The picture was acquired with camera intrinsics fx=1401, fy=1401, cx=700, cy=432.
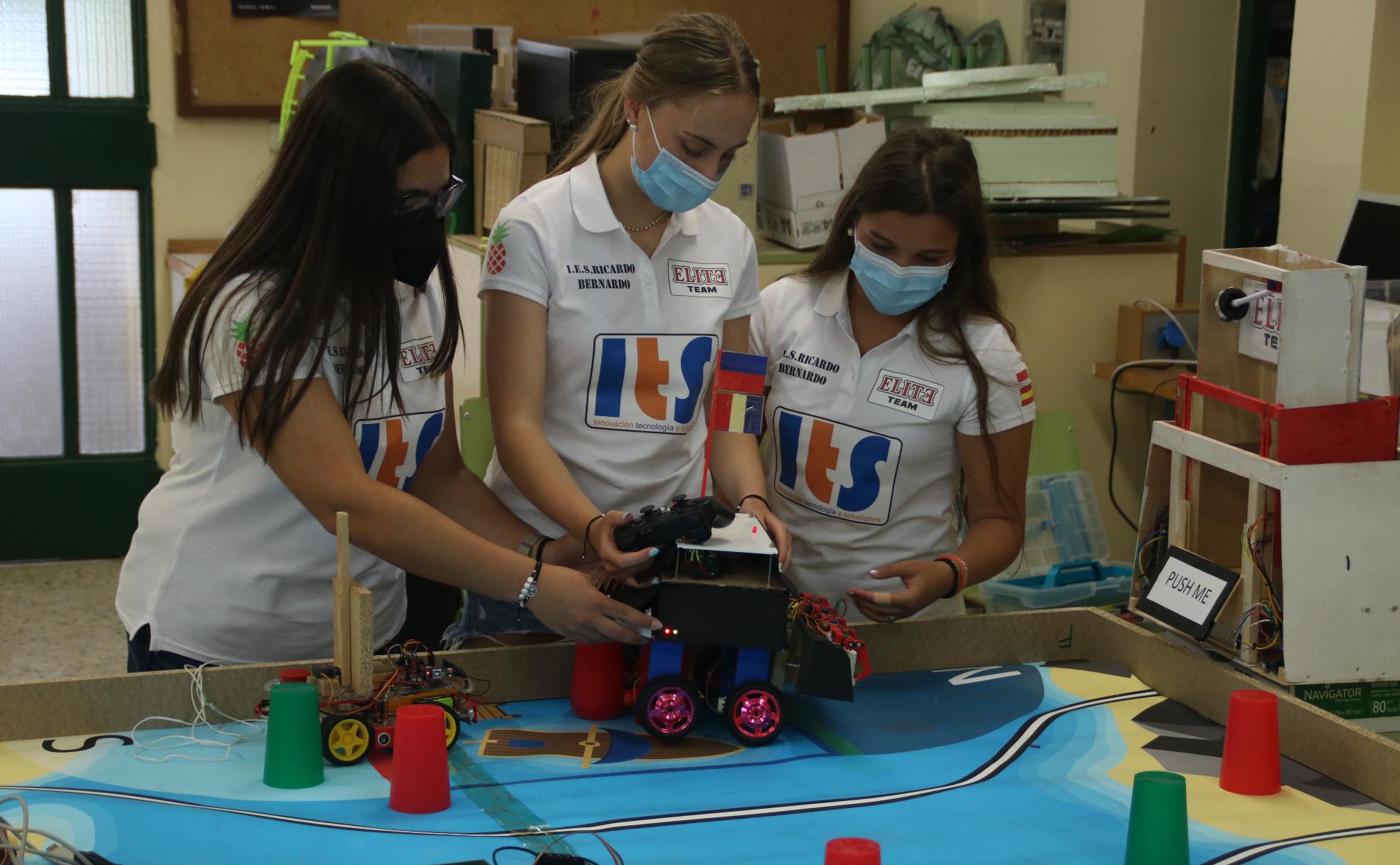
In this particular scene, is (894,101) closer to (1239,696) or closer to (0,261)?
(1239,696)

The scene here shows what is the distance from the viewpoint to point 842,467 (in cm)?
181

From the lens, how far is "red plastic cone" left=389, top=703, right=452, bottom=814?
125 centimetres

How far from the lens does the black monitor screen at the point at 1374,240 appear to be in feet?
8.43

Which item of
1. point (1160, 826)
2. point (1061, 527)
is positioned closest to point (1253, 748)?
point (1160, 826)

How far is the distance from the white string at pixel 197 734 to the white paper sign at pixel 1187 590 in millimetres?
1032

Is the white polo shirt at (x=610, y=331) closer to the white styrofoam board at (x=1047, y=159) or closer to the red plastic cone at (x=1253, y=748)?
the red plastic cone at (x=1253, y=748)

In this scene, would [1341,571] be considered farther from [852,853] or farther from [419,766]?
[419,766]

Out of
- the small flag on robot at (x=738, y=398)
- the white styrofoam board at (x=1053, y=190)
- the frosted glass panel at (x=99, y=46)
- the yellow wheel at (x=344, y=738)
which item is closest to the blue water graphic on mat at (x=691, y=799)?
the yellow wheel at (x=344, y=738)

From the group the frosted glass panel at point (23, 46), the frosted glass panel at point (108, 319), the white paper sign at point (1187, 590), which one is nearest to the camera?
the white paper sign at point (1187, 590)

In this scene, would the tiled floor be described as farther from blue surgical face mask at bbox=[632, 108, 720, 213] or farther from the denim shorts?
blue surgical face mask at bbox=[632, 108, 720, 213]

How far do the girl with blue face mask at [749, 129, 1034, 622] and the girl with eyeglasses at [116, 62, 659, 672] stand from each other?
43 centimetres

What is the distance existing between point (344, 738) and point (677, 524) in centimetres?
38

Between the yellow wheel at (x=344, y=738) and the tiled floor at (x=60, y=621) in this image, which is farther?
the tiled floor at (x=60, y=621)

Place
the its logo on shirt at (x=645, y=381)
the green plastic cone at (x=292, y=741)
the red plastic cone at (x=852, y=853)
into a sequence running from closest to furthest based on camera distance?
the red plastic cone at (x=852, y=853) < the green plastic cone at (x=292, y=741) < the its logo on shirt at (x=645, y=381)
